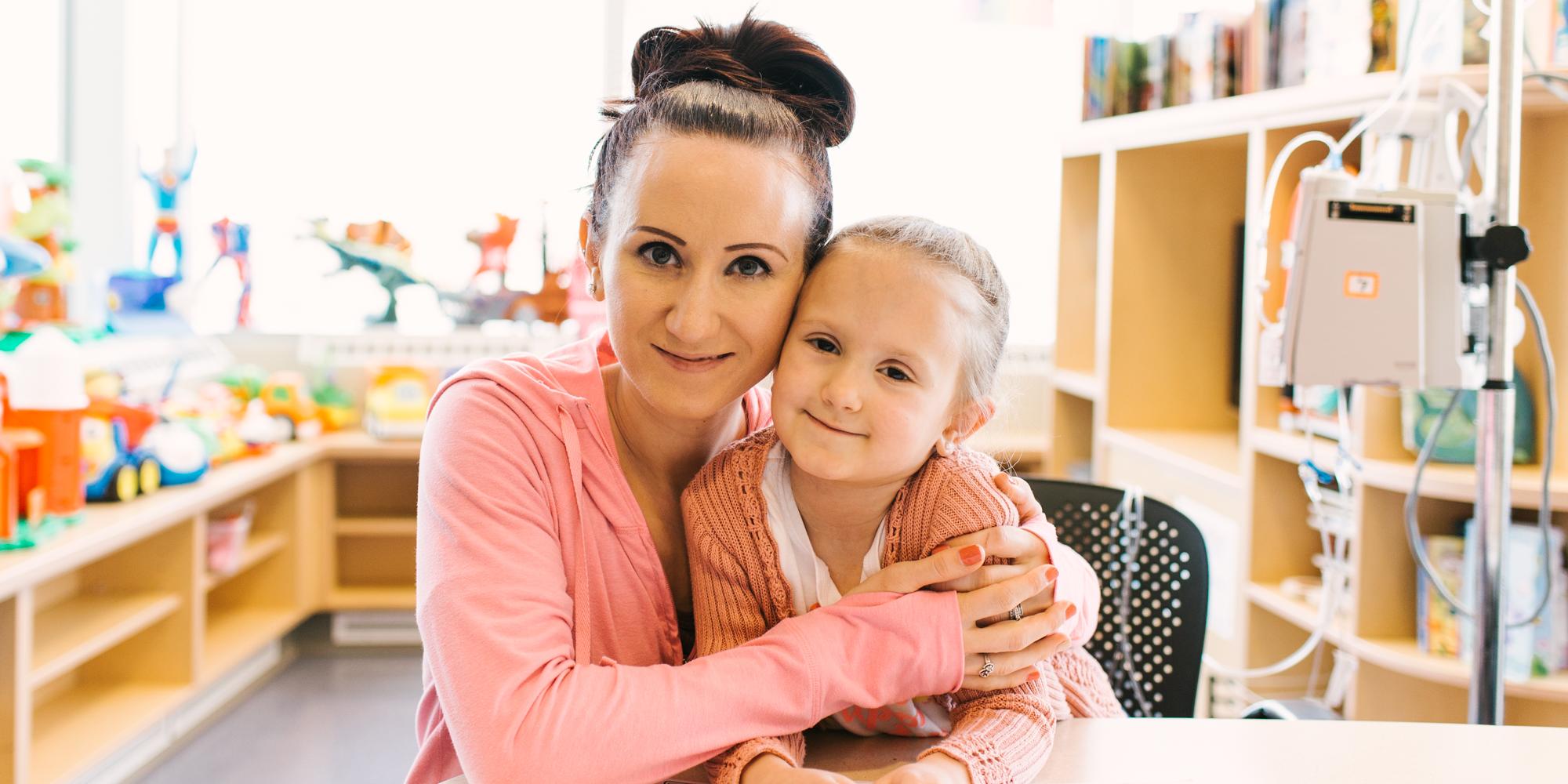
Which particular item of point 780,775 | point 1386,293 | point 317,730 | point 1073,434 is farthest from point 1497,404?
point 317,730

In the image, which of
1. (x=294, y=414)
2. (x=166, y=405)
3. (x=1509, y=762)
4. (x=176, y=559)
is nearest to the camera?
(x=1509, y=762)

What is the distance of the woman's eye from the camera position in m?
1.18

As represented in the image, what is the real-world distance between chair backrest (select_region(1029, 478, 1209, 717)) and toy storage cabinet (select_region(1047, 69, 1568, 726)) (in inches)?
34.0

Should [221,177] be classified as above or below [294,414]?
above

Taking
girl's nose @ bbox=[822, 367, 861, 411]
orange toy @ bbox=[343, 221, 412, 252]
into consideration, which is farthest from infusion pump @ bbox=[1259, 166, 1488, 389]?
orange toy @ bbox=[343, 221, 412, 252]

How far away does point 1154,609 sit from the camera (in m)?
1.53

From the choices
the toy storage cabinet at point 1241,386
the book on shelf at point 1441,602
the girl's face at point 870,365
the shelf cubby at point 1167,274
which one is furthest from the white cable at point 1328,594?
the girl's face at point 870,365

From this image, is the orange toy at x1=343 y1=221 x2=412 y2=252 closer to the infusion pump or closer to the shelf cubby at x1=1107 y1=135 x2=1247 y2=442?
the shelf cubby at x1=1107 y1=135 x2=1247 y2=442

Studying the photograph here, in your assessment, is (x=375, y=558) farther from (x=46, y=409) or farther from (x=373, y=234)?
(x=46, y=409)

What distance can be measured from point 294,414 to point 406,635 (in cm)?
80

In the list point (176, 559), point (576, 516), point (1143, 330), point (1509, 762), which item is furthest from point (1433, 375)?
point (176, 559)

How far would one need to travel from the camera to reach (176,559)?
3055 mm

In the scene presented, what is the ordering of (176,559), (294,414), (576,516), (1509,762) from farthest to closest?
(294,414), (176,559), (576,516), (1509,762)

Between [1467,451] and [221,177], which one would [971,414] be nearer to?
[1467,451]
